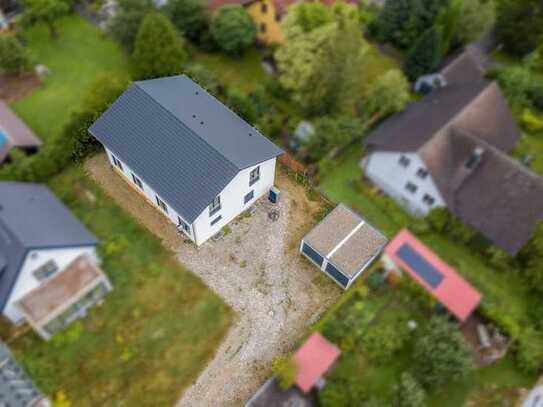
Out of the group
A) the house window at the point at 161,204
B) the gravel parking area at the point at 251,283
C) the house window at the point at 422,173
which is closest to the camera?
the gravel parking area at the point at 251,283

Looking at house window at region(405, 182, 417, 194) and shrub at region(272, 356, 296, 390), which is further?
house window at region(405, 182, 417, 194)

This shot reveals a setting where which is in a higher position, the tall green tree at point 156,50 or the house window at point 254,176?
the tall green tree at point 156,50

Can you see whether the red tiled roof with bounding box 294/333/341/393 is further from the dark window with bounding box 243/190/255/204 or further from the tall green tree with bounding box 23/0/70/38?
the tall green tree with bounding box 23/0/70/38

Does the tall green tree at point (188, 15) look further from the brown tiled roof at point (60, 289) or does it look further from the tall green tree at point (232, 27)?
the brown tiled roof at point (60, 289)

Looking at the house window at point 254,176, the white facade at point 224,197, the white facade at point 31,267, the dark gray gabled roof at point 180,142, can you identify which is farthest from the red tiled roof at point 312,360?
the white facade at point 31,267

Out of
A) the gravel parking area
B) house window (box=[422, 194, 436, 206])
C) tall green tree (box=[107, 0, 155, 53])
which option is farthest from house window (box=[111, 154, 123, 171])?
house window (box=[422, 194, 436, 206])

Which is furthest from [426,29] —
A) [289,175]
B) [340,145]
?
[289,175]
